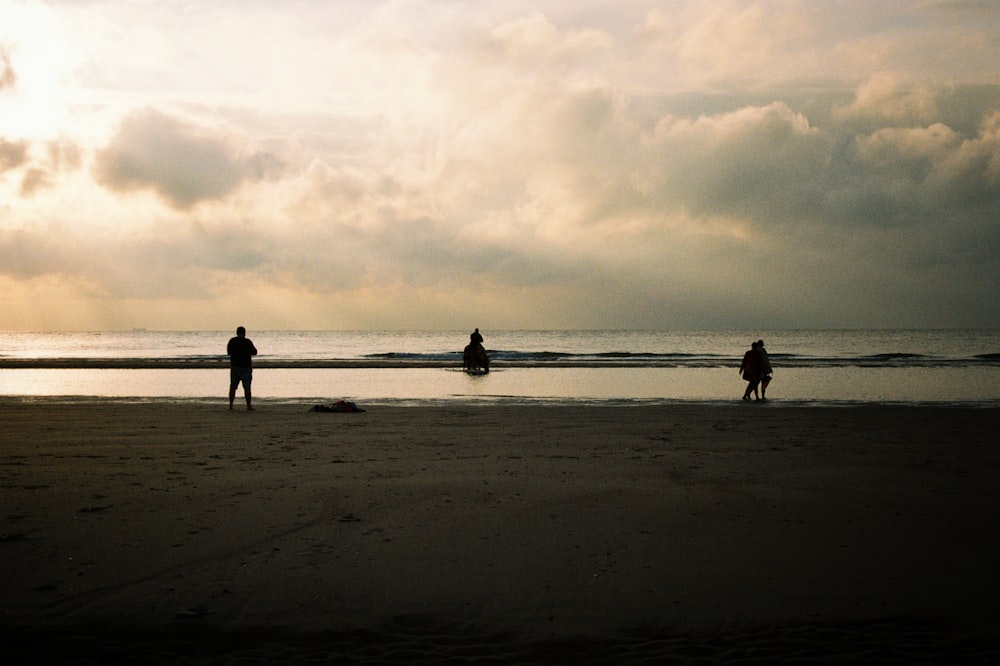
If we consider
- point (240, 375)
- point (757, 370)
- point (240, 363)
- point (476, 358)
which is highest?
point (476, 358)

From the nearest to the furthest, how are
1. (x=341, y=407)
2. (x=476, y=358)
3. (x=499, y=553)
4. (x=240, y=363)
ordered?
(x=499, y=553) < (x=341, y=407) < (x=240, y=363) < (x=476, y=358)

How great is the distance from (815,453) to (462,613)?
8029 mm

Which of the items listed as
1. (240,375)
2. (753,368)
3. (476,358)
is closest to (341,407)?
(240,375)

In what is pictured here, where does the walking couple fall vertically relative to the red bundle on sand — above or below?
above

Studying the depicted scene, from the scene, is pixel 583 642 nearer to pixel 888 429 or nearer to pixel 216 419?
pixel 888 429

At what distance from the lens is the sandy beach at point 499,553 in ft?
15.3

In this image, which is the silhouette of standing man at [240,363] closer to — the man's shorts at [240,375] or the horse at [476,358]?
the man's shorts at [240,375]

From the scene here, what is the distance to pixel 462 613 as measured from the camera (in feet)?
16.6

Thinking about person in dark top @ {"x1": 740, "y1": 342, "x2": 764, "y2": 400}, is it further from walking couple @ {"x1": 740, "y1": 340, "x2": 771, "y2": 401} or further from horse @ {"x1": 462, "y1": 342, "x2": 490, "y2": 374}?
horse @ {"x1": 462, "y1": 342, "x2": 490, "y2": 374}

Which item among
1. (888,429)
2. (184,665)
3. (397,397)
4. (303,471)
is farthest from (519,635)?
(397,397)

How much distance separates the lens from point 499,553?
20.5ft

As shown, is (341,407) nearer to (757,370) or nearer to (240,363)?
(240,363)

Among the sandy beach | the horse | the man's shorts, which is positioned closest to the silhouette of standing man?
the man's shorts

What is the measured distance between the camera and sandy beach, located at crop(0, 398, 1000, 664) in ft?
15.3
